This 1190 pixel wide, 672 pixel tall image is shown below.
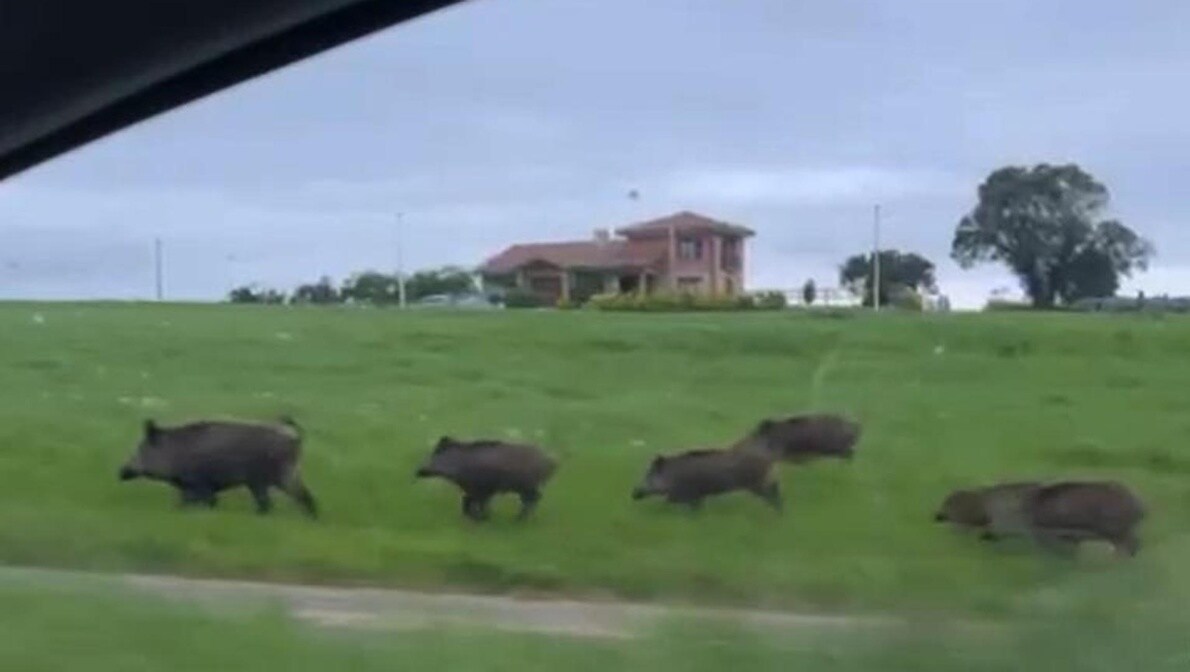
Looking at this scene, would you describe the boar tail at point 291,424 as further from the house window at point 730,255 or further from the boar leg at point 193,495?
the house window at point 730,255

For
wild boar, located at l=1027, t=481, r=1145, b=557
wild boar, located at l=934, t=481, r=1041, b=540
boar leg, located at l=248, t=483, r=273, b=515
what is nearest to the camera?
wild boar, located at l=1027, t=481, r=1145, b=557

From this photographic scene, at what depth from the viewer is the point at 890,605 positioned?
321 centimetres

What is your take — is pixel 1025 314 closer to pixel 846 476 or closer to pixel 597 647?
pixel 846 476

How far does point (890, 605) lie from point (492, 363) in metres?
6.11

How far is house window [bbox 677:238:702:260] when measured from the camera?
5.98 meters

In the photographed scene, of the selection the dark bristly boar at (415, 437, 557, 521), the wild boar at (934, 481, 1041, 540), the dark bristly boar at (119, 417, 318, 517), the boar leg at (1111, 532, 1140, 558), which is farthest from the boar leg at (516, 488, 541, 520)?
the boar leg at (1111, 532, 1140, 558)

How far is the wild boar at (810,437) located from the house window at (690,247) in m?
1.36

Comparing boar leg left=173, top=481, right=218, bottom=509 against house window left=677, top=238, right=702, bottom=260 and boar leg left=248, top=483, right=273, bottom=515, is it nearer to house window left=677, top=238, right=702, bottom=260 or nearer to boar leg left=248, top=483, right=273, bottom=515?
boar leg left=248, top=483, right=273, bottom=515

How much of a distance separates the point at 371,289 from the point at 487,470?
2085 millimetres

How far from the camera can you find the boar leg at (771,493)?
7148 mm

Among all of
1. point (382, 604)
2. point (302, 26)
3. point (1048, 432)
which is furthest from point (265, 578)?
point (302, 26)

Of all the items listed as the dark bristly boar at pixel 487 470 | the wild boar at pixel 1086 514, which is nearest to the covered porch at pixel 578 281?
the wild boar at pixel 1086 514

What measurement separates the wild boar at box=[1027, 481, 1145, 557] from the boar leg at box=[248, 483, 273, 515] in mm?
4182

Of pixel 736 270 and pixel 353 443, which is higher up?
pixel 736 270
